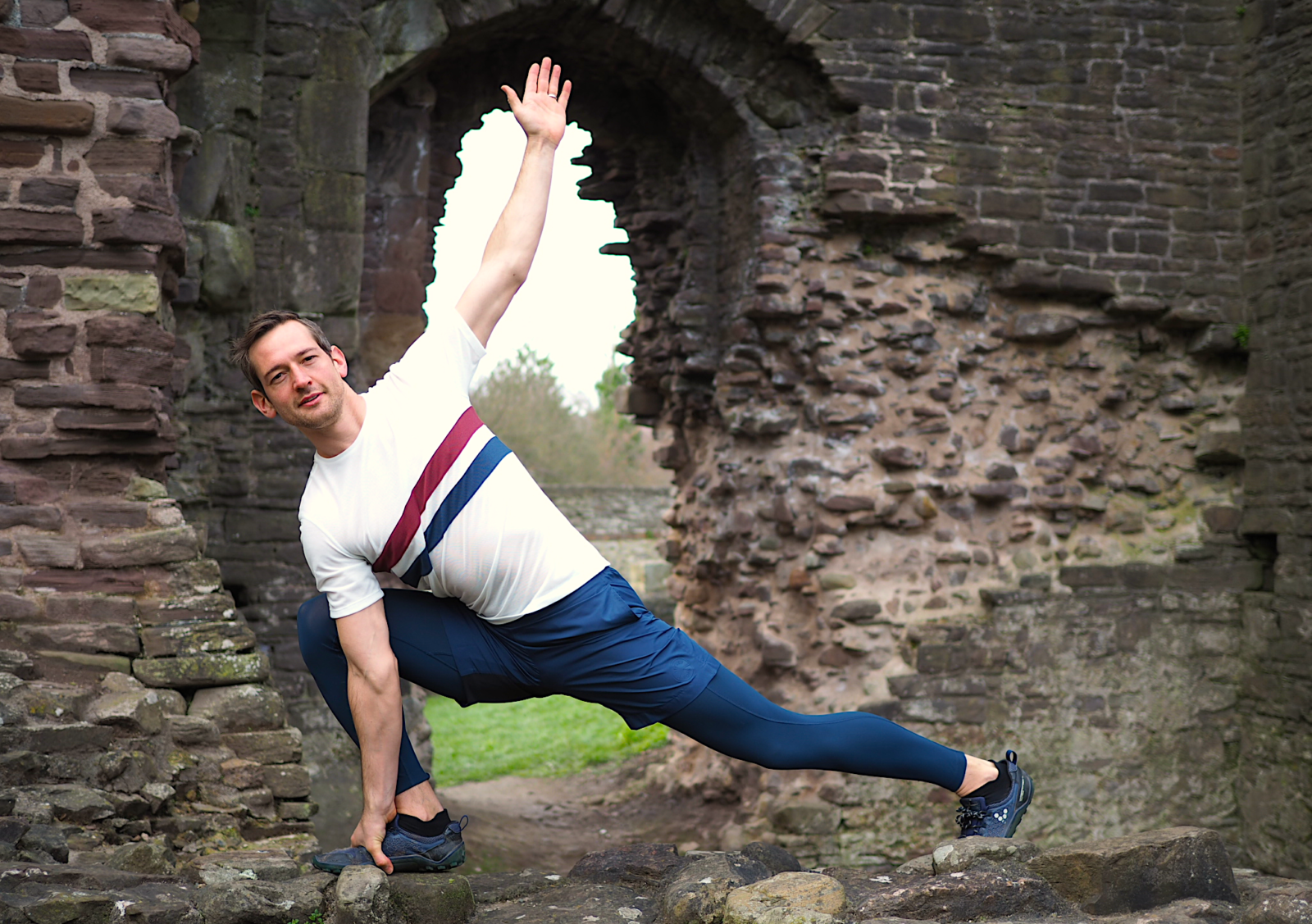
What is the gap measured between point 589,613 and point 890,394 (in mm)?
4527

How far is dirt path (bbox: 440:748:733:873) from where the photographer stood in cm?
695

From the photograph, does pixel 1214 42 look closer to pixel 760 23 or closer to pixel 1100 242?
pixel 1100 242

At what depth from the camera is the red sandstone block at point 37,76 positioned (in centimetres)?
396

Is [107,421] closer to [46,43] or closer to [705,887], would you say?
[46,43]

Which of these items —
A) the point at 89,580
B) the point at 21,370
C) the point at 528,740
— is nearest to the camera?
the point at 89,580

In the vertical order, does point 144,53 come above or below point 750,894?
above

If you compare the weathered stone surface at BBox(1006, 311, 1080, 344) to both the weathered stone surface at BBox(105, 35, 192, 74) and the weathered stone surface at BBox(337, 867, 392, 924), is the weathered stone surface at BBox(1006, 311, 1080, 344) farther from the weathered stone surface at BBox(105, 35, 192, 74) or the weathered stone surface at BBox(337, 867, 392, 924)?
the weathered stone surface at BBox(337, 867, 392, 924)

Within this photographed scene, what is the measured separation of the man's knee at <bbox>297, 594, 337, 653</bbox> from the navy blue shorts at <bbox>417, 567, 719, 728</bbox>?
144 millimetres

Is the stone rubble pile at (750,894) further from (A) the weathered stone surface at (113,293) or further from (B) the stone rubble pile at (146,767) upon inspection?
→ (A) the weathered stone surface at (113,293)

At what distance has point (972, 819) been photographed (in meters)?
3.02

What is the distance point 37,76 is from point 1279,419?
6540mm

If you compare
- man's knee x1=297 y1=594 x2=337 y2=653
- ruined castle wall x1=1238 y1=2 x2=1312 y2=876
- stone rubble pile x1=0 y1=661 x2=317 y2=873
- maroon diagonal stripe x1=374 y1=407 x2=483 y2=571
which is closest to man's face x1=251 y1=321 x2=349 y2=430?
maroon diagonal stripe x1=374 y1=407 x2=483 y2=571

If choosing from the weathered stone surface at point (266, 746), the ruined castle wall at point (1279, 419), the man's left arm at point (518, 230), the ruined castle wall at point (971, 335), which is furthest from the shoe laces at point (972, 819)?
the ruined castle wall at point (1279, 419)

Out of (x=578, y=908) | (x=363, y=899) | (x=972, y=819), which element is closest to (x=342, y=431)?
(x=363, y=899)
